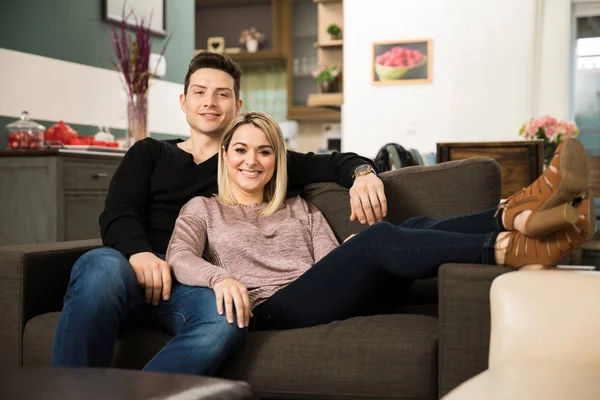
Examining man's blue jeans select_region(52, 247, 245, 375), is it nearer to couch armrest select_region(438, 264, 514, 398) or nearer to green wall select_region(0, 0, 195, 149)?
couch armrest select_region(438, 264, 514, 398)

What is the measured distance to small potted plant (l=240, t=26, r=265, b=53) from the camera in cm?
823

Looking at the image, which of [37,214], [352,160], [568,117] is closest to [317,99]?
[568,117]

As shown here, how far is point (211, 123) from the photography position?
2254mm

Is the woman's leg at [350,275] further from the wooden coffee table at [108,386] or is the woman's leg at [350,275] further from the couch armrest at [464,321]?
the wooden coffee table at [108,386]

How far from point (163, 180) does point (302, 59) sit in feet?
20.7

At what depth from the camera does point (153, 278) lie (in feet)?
6.13

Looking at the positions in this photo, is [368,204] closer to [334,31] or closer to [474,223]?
[474,223]

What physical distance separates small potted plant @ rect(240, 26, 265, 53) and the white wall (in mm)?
1861

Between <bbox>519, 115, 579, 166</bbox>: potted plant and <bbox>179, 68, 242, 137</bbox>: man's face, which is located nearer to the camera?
<bbox>179, 68, 242, 137</bbox>: man's face

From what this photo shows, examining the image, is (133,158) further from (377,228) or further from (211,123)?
(377,228)

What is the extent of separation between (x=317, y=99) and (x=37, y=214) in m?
3.95

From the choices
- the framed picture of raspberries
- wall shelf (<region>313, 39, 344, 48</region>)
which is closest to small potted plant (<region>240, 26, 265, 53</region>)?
wall shelf (<region>313, 39, 344, 48</region>)

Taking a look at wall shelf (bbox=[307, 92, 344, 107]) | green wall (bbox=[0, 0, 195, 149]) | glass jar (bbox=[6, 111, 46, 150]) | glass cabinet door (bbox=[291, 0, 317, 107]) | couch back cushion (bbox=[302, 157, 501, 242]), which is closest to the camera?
couch back cushion (bbox=[302, 157, 501, 242])

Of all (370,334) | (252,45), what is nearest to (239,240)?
(370,334)
